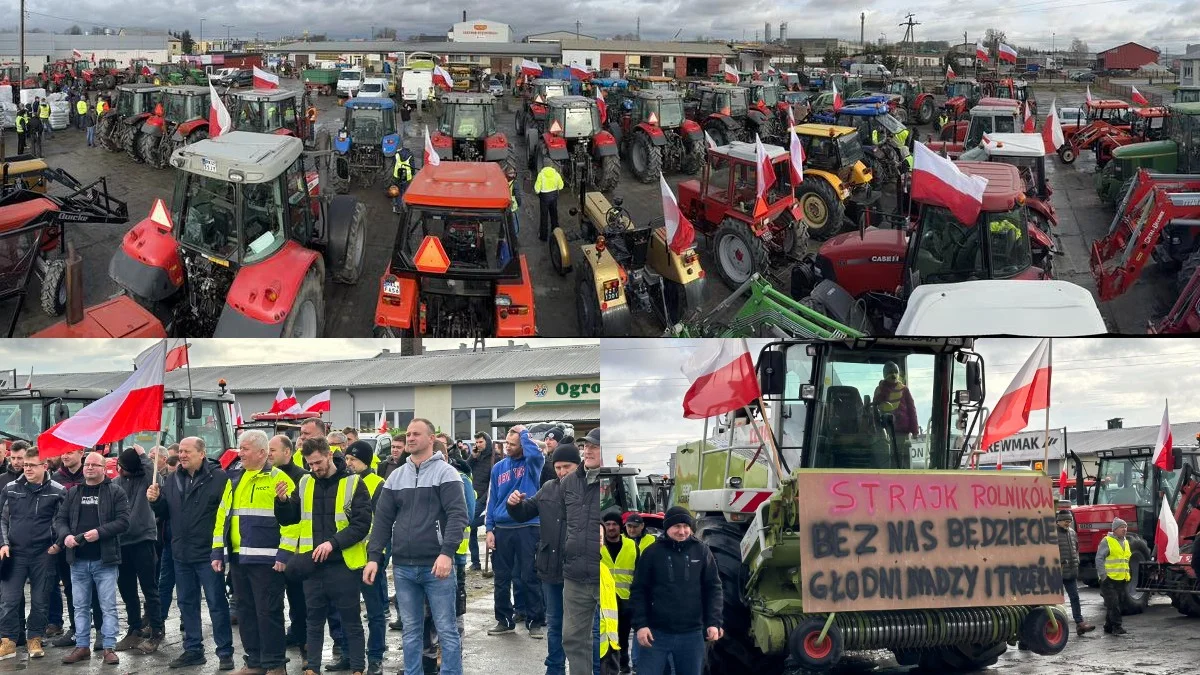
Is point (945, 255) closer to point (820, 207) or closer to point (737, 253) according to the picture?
point (737, 253)

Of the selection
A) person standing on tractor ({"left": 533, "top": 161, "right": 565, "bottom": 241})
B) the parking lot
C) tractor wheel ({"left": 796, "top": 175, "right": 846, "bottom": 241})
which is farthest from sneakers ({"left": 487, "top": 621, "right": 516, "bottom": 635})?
tractor wheel ({"left": 796, "top": 175, "right": 846, "bottom": 241})

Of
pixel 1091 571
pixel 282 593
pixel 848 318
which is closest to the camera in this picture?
pixel 282 593

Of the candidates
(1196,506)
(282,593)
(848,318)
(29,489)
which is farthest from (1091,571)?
(29,489)

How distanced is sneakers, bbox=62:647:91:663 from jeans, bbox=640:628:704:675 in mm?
3099

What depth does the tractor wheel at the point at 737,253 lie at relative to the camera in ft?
33.9

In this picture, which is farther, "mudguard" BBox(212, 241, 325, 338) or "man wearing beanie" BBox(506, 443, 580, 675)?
"mudguard" BBox(212, 241, 325, 338)

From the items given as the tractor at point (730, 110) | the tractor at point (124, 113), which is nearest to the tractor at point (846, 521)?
the tractor at point (730, 110)

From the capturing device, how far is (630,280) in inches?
363

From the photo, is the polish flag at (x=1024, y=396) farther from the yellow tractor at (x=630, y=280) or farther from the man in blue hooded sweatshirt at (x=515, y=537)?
the yellow tractor at (x=630, y=280)

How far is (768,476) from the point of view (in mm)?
5680

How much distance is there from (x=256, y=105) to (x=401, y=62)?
2257 cm

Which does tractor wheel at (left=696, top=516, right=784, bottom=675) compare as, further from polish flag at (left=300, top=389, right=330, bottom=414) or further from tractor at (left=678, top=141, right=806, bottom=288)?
polish flag at (left=300, top=389, right=330, bottom=414)

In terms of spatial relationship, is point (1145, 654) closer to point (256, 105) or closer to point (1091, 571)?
point (1091, 571)

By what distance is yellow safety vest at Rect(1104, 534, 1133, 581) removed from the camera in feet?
23.6
